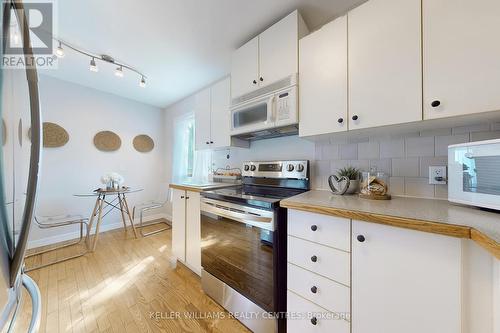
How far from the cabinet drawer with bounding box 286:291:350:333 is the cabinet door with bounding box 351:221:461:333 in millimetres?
82

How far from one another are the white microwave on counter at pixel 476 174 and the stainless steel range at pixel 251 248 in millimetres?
820

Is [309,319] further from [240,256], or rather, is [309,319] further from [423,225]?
[423,225]

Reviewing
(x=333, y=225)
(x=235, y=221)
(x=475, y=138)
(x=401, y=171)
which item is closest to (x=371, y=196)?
(x=401, y=171)

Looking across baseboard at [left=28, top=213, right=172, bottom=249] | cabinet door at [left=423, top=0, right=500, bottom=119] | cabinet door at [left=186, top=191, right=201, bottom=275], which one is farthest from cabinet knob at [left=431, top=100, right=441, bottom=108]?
baseboard at [left=28, top=213, right=172, bottom=249]

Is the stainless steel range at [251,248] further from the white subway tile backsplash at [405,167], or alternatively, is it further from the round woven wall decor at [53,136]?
the round woven wall decor at [53,136]

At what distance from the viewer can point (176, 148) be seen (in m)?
3.37

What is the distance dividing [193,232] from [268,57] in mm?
1743

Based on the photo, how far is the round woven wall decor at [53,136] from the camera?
2.49m

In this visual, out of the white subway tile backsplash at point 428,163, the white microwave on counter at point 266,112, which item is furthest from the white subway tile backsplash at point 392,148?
the white microwave on counter at point 266,112

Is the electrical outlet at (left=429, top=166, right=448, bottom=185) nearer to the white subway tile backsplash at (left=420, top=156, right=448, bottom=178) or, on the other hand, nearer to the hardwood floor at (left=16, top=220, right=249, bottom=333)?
the white subway tile backsplash at (left=420, top=156, right=448, bottom=178)

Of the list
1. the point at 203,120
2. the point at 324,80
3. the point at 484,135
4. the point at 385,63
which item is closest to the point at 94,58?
the point at 203,120

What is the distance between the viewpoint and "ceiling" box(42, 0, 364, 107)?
129 cm

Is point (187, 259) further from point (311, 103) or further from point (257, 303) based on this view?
point (311, 103)

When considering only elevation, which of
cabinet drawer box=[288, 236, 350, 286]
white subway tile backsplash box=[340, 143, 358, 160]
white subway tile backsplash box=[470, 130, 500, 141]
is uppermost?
white subway tile backsplash box=[470, 130, 500, 141]
